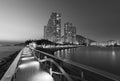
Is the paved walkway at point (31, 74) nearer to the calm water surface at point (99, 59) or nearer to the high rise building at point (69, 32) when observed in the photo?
the calm water surface at point (99, 59)

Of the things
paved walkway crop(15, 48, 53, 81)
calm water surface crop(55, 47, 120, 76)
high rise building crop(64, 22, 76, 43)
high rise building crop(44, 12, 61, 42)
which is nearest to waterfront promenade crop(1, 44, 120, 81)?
paved walkway crop(15, 48, 53, 81)

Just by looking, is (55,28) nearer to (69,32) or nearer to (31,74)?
(69,32)

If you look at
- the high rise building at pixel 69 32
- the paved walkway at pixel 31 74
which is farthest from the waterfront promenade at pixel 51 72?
the high rise building at pixel 69 32

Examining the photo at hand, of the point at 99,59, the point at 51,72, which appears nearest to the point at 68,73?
the point at 51,72

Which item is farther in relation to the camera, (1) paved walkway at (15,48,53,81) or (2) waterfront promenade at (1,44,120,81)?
(1) paved walkway at (15,48,53,81)

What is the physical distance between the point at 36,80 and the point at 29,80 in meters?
0.24

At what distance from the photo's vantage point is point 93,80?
10812 millimetres

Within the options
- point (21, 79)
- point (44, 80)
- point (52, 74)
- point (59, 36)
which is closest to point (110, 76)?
point (44, 80)

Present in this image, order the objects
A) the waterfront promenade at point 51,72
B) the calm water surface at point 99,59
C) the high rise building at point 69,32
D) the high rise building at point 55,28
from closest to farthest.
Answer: the waterfront promenade at point 51,72, the calm water surface at point 99,59, the high rise building at point 55,28, the high rise building at point 69,32

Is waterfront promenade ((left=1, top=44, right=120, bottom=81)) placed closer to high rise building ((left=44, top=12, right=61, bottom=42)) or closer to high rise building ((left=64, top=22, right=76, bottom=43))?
high rise building ((left=44, top=12, right=61, bottom=42))

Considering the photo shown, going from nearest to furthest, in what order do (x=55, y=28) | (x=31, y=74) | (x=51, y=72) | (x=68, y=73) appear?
(x=68, y=73) → (x=51, y=72) → (x=31, y=74) → (x=55, y=28)

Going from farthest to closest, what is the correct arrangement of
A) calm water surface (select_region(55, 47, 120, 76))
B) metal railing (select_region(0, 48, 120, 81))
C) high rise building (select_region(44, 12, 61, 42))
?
high rise building (select_region(44, 12, 61, 42)), calm water surface (select_region(55, 47, 120, 76)), metal railing (select_region(0, 48, 120, 81))

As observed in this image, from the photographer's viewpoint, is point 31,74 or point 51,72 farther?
point 31,74

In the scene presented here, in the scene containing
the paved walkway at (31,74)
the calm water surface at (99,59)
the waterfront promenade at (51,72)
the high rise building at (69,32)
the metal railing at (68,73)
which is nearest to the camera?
the metal railing at (68,73)
